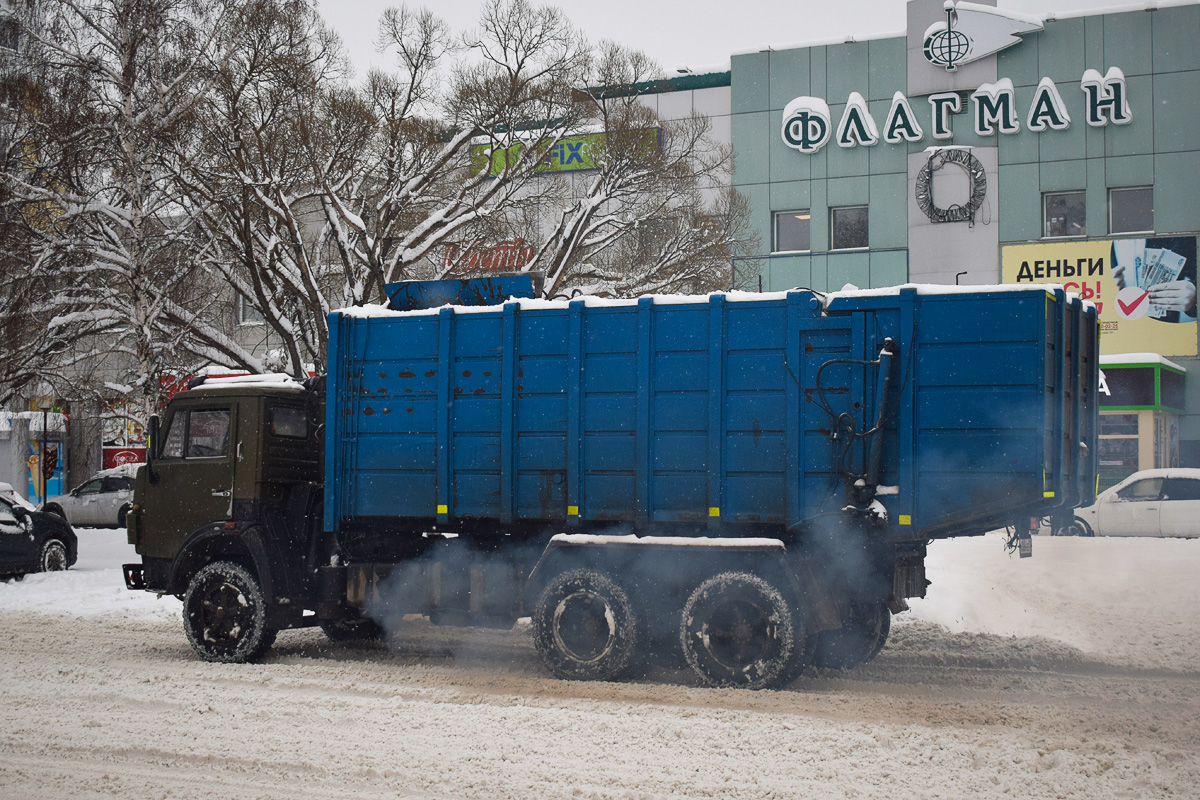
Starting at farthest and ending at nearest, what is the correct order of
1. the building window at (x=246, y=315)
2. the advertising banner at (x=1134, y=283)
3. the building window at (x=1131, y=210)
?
the building window at (x=246, y=315) < the building window at (x=1131, y=210) < the advertising banner at (x=1134, y=283)

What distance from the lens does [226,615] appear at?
32.0 ft

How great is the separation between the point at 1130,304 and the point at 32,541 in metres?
26.9

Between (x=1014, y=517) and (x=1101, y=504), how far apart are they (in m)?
14.9

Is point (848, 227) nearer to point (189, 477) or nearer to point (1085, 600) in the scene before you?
point (1085, 600)

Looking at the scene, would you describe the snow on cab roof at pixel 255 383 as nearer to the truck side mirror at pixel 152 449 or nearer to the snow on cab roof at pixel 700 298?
the truck side mirror at pixel 152 449

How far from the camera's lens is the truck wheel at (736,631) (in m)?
8.09

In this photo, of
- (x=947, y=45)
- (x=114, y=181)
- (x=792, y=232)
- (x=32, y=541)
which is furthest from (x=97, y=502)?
(x=947, y=45)

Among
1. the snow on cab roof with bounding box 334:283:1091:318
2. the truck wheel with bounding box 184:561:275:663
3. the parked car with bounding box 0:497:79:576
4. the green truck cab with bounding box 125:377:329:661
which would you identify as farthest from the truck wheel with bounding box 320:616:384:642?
the parked car with bounding box 0:497:79:576

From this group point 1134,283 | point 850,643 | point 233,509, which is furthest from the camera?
point 1134,283

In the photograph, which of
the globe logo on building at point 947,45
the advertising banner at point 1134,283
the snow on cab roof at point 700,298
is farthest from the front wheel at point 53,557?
the globe logo on building at point 947,45

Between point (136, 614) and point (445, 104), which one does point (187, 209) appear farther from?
point (136, 614)

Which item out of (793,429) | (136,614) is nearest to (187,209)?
(136,614)

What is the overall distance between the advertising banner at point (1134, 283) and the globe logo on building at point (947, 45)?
5851mm

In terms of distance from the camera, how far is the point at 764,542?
8211 millimetres
